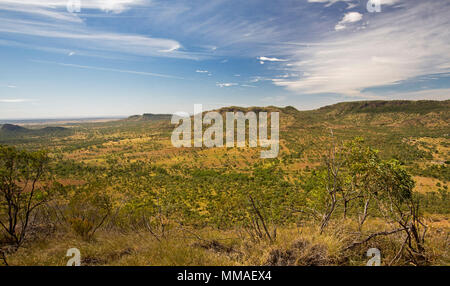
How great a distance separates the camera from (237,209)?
17.8m

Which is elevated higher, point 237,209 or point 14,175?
point 14,175

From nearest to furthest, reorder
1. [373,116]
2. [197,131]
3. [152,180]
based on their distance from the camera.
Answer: [152,180]
[197,131]
[373,116]

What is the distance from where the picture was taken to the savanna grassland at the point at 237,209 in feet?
11.2

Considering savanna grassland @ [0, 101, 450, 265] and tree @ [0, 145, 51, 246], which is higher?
tree @ [0, 145, 51, 246]

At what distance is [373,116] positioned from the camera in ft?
383

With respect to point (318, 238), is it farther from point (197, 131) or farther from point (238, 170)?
point (197, 131)

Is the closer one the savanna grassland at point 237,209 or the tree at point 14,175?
the savanna grassland at point 237,209

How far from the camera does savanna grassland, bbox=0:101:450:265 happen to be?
3.42 metres

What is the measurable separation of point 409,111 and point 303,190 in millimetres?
129008

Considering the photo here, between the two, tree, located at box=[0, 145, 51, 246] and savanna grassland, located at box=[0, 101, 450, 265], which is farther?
tree, located at box=[0, 145, 51, 246]
